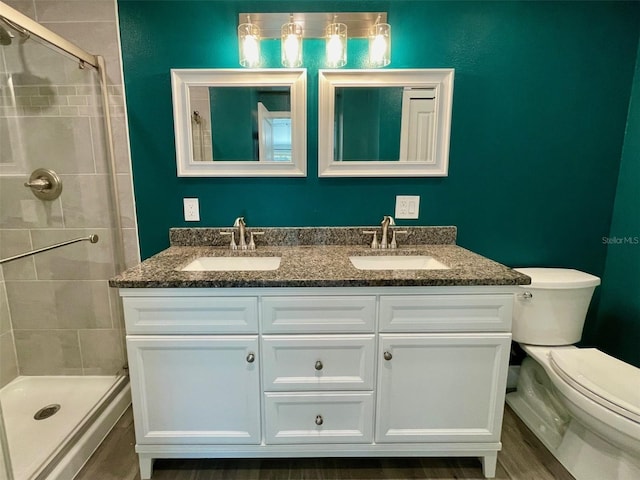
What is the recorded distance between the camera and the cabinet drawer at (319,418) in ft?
3.95

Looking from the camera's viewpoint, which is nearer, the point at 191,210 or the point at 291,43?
the point at 291,43

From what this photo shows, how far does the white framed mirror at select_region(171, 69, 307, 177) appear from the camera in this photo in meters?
1.51

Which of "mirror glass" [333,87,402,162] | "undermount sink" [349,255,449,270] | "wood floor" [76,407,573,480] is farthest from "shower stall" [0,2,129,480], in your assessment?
"undermount sink" [349,255,449,270]

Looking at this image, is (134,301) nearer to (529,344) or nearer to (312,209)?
(312,209)

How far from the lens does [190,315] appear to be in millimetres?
1136

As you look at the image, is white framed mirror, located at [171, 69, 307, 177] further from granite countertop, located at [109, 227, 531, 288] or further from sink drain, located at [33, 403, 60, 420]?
sink drain, located at [33, 403, 60, 420]

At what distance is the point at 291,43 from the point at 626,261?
1.97m

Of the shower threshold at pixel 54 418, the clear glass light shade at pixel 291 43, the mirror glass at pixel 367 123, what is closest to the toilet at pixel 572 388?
the mirror glass at pixel 367 123

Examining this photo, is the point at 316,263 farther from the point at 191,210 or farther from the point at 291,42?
the point at 291,42

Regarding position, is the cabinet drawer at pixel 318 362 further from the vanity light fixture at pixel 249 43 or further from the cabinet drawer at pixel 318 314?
the vanity light fixture at pixel 249 43

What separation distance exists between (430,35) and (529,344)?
5.14 feet

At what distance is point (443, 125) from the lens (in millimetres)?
1555

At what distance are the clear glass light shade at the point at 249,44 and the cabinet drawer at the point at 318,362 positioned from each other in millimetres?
1244

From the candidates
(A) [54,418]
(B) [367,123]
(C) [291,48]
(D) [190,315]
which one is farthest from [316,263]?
(A) [54,418]
